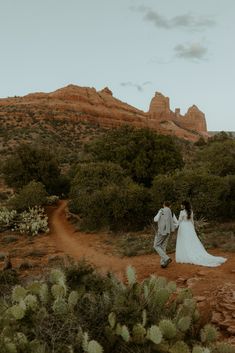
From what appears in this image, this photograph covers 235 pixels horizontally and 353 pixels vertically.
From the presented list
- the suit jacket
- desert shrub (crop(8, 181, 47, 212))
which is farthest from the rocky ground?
desert shrub (crop(8, 181, 47, 212))

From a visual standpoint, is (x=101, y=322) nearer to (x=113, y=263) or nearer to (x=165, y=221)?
(x=165, y=221)

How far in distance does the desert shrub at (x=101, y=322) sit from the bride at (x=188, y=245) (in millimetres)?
5433

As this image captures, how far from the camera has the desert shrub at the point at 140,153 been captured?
89.2 ft

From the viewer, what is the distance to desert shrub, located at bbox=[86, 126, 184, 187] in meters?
27.2

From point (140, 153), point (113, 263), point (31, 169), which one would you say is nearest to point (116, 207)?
point (113, 263)

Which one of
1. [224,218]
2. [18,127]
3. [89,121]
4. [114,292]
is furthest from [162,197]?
[89,121]

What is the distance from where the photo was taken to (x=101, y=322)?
5.75 m

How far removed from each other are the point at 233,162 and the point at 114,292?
23060 millimetres

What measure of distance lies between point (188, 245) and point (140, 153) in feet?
53.3

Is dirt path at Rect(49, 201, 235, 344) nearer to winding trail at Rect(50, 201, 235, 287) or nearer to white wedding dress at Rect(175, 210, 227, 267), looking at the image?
winding trail at Rect(50, 201, 235, 287)

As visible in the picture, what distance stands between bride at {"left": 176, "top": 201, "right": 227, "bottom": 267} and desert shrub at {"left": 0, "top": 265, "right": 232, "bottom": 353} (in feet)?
17.8

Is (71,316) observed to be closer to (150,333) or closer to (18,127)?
(150,333)

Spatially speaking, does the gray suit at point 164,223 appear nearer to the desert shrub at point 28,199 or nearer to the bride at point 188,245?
the bride at point 188,245

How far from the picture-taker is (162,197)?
1997 centimetres
